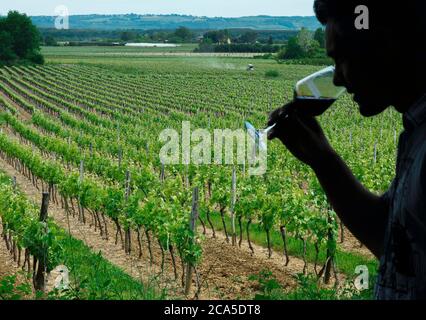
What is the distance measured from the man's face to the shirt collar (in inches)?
2.8

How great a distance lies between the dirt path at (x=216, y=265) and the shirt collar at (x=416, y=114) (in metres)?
8.86

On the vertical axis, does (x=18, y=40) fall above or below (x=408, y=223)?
below

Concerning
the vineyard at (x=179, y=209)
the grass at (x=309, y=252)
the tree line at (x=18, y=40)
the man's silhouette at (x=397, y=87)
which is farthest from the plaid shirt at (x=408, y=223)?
the tree line at (x=18, y=40)

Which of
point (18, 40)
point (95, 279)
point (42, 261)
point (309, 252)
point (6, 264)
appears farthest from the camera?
point (18, 40)

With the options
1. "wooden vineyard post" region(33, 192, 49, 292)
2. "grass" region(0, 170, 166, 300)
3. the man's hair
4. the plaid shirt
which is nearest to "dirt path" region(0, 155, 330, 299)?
"grass" region(0, 170, 166, 300)

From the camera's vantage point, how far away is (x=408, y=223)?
5.38ft

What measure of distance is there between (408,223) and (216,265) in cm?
1153

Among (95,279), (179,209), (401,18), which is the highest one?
(401,18)

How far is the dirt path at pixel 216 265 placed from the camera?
11.4 m

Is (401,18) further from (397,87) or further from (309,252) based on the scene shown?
(309,252)

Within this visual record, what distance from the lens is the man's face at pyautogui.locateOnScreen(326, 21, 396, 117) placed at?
1.75 meters

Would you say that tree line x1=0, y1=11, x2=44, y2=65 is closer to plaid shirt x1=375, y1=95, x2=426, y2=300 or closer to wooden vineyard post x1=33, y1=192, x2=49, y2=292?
wooden vineyard post x1=33, y1=192, x2=49, y2=292

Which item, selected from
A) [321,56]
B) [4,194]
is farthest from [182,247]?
[321,56]

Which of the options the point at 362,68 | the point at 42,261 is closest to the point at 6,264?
the point at 42,261
